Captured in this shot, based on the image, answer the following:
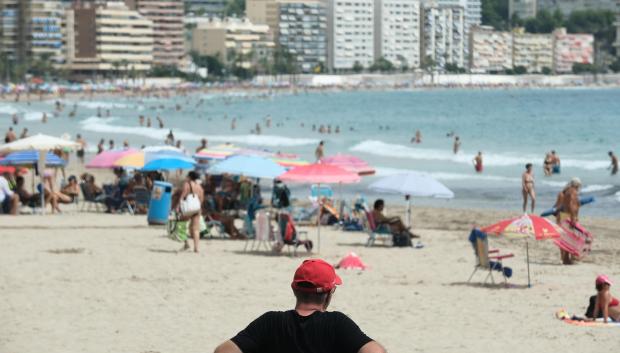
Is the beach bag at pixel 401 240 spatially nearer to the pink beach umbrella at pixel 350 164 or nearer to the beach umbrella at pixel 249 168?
the beach umbrella at pixel 249 168

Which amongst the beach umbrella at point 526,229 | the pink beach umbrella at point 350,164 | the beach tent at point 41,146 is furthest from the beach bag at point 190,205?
the pink beach umbrella at point 350,164

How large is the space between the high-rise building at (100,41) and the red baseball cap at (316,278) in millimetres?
173387

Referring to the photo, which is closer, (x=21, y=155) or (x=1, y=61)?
(x=21, y=155)

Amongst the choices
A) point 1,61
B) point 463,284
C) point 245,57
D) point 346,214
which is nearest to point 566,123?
point 346,214

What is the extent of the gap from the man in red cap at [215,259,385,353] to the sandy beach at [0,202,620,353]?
5.37 metres

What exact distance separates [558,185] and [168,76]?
154 meters

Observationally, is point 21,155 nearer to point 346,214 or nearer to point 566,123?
point 346,214

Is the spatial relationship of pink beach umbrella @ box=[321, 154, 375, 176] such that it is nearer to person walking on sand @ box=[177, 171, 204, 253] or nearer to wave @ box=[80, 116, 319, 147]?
person walking on sand @ box=[177, 171, 204, 253]

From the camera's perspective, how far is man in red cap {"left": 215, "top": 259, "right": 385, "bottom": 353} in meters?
4.02

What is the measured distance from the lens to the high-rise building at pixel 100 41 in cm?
17625

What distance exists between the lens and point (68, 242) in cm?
1633

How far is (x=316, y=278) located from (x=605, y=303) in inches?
282

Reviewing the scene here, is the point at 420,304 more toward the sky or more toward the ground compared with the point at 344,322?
more toward the ground

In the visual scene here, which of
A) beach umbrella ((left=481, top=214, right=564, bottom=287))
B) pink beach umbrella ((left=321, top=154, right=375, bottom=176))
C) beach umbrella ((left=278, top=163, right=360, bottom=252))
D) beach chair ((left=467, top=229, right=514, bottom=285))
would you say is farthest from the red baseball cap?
pink beach umbrella ((left=321, top=154, right=375, bottom=176))
